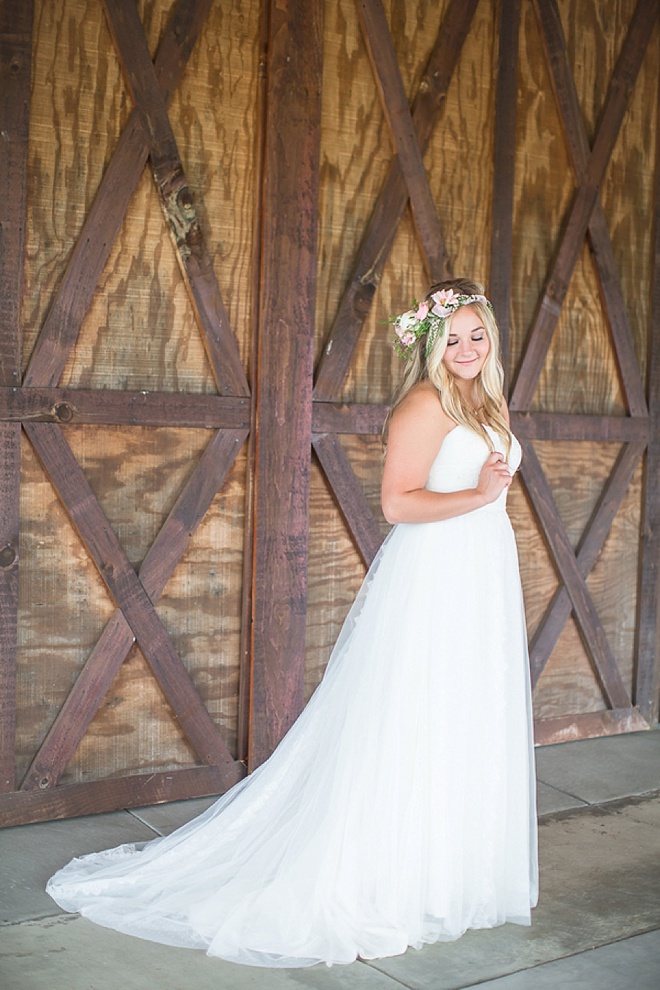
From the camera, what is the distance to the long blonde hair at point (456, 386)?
12.0 ft

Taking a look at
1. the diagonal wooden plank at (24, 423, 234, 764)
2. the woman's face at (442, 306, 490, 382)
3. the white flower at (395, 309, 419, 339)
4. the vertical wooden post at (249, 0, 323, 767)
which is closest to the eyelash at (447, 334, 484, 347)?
the woman's face at (442, 306, 490, 382)

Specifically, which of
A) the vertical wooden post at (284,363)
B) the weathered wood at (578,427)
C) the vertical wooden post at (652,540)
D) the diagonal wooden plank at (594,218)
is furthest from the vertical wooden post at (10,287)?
the vertical wooden post at (652,540)

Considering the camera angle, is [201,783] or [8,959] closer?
[8,959]

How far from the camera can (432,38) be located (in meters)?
5.30

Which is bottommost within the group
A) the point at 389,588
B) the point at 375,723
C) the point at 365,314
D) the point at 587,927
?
the point at 587,927

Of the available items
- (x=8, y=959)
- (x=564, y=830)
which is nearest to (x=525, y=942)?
(x=564, y=830)

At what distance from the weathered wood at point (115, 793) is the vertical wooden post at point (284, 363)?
0.20 metres

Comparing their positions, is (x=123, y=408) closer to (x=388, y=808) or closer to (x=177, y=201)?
(x=177, y=201)

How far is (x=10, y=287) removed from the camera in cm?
429

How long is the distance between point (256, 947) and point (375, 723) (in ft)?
2.43

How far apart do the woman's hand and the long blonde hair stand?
15 cm

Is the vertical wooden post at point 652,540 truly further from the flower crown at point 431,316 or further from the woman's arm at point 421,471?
the woman's arm at point 421,471

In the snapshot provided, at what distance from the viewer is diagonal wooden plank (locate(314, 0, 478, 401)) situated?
5.06 metres

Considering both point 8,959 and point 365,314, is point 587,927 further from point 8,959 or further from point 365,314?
point 365,314
